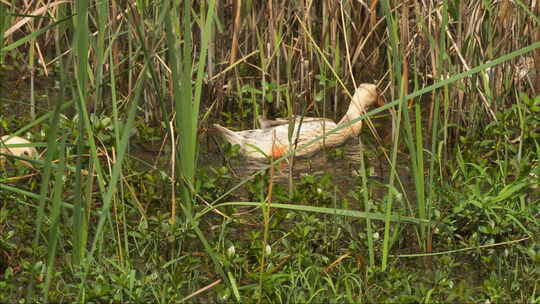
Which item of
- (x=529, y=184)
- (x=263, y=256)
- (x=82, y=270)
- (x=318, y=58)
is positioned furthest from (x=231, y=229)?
(x=318, y=58)

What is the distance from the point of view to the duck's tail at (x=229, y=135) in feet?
14.1

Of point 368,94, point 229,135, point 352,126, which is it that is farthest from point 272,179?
point 368,94

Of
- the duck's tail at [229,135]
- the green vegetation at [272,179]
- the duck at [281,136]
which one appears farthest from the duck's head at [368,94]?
the duck's tail at [229,135]

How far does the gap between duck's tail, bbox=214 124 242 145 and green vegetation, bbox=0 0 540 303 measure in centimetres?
5

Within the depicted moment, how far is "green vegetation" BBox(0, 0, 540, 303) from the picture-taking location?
289 cm

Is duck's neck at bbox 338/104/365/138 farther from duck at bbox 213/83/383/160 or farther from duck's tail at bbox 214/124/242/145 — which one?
A: duck's tail at bbox 214/124/242/145

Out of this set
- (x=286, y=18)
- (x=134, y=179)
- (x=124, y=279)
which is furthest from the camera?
(x=286, y=18)

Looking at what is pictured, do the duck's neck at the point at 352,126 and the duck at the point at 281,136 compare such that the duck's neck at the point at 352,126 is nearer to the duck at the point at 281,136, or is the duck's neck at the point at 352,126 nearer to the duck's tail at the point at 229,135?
the duck at the point at 281,136

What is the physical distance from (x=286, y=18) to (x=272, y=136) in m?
0.86

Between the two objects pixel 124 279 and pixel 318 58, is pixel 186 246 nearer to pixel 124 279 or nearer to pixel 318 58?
pixel 124 279

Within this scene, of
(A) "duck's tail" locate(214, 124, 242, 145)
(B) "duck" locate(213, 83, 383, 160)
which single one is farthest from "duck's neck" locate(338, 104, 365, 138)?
(A) "duck's tail" locate(214, 124, 242, 145)

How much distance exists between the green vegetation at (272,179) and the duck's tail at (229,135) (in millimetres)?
55

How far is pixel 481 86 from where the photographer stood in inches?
176

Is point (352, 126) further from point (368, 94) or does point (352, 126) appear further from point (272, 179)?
point (272, 179)
